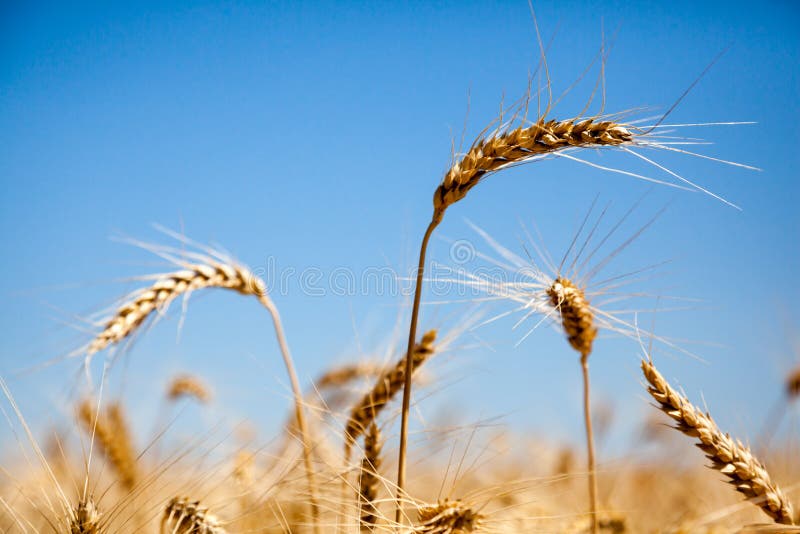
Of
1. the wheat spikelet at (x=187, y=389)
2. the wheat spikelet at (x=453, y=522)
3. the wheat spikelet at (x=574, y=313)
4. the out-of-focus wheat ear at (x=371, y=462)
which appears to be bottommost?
the wheat spikelet at (x=453, y=522)

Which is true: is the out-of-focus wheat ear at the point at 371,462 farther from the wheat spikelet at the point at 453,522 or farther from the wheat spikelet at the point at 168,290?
the wheat spikelet at the point at 168,290

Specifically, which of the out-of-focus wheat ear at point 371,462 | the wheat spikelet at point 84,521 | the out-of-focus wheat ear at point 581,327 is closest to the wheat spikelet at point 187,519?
the wheat spikelet at point 84,521

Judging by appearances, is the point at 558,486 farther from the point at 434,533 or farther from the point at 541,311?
the point at 434,533

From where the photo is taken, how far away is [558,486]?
4.07m

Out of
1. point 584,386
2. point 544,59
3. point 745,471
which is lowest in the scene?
point 745,471

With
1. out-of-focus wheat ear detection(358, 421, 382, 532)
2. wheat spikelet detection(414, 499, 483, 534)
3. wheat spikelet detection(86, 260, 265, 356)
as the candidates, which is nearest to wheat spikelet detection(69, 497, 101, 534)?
wheat spikelet detection(86, 260, 265, 356)

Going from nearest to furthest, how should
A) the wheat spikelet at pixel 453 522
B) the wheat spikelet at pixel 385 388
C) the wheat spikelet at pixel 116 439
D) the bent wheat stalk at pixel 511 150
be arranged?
the wheat spikelet at pixel 453 522 < the bent wheat stalk at pixel 511 150 < the wheat spikelet at pixel 385 388 < the wheat spikelet at pixel 116 439

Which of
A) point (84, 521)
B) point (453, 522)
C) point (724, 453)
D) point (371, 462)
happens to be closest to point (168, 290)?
point (84, 521)

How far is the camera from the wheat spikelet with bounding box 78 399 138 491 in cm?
288

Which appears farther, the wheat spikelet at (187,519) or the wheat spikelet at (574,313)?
the wheat spikelet at (574,313)

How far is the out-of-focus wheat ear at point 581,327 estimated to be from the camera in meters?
1.93

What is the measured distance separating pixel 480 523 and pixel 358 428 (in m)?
0.59

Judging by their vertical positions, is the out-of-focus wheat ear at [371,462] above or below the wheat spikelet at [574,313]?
below

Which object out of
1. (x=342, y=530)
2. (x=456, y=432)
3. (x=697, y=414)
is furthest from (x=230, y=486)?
(x=697, y=414)
